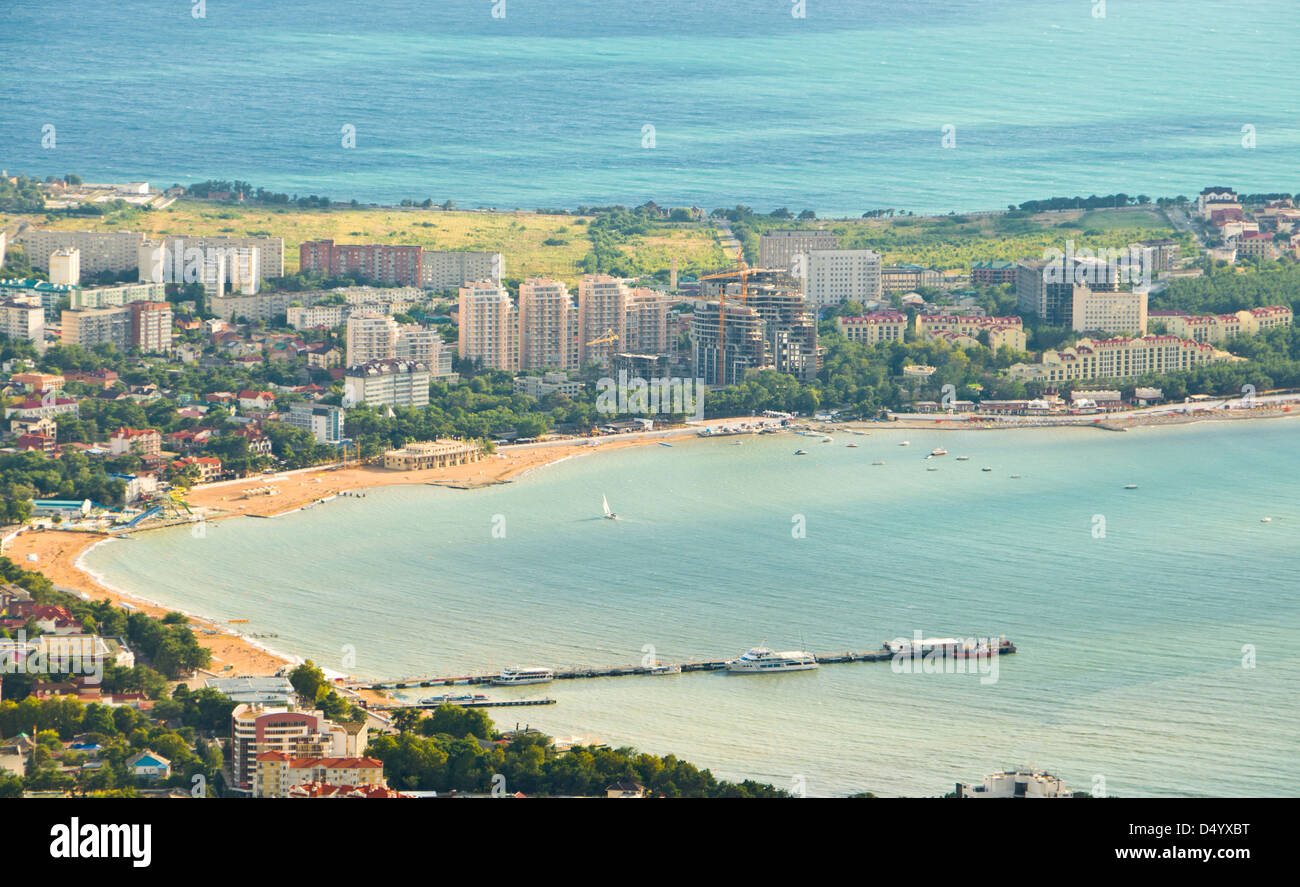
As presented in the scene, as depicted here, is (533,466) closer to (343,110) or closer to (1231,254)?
(1231,254)

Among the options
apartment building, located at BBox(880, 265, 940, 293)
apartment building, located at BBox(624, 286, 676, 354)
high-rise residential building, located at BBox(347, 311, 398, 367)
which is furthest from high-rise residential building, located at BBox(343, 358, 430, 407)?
apartment building, located at BBox(880, 265, 940, 293)

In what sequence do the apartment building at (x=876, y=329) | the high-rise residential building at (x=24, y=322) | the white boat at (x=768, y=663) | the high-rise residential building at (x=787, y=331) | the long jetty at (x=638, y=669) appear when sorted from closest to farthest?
the long jetty at (x=638, y=669) → the white boat at (x=768, y=663) → the high-rise residential building at (x=24, y=322) → the high-rise residential building at (x=787, y=331) → the apartment building at (x=876, y=329)

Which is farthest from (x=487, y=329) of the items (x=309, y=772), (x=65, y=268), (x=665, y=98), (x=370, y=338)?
(x=665, y=98)

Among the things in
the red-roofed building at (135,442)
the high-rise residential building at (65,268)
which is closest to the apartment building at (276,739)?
the red-roofed building at (135,442)

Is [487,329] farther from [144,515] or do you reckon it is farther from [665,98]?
A: [665,98]

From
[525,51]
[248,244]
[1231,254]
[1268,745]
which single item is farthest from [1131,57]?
[1268,745]

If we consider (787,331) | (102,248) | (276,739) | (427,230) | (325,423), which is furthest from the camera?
(427,230)

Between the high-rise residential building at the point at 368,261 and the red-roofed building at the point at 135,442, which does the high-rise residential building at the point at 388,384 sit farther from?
the high-rise residential building at the point at 368,261
